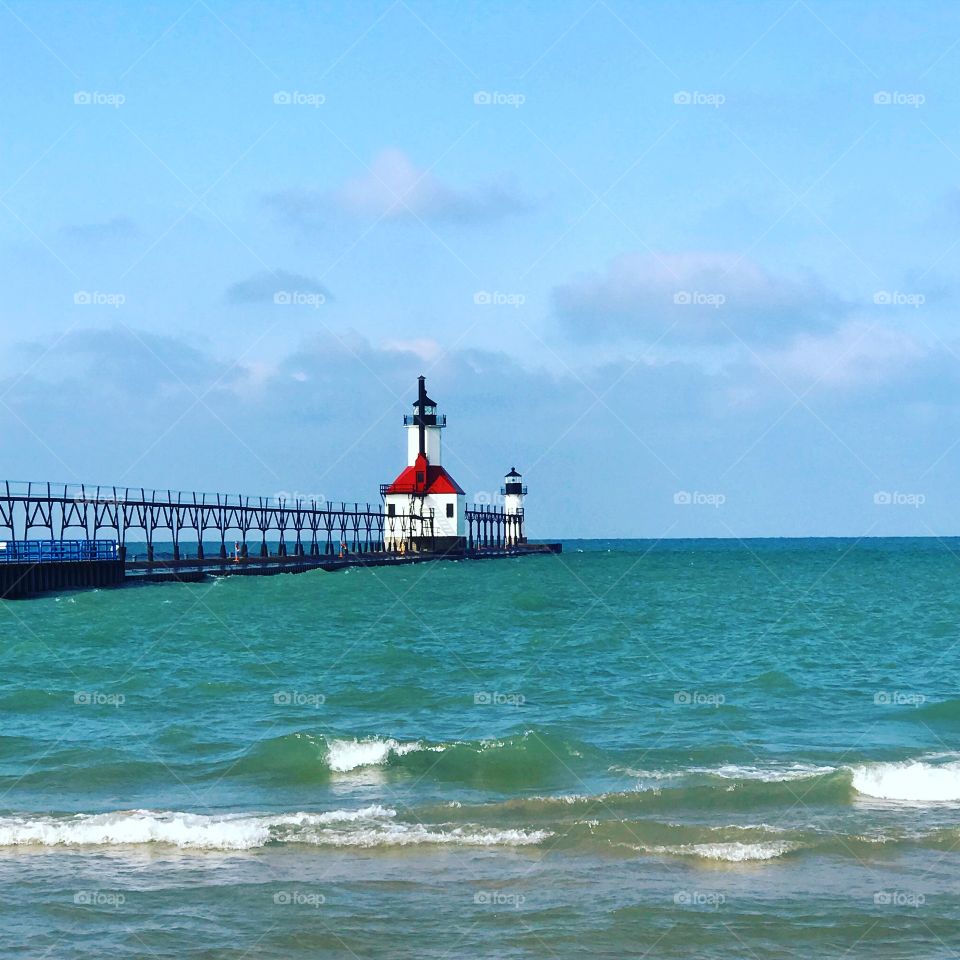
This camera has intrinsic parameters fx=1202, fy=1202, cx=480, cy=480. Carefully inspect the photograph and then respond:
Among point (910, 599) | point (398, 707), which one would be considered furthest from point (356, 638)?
point (910, 599)

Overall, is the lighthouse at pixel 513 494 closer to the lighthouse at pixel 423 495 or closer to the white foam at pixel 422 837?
the lighthouse at pixel 423 495

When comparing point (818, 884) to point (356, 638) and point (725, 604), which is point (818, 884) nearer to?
point (356, 638)

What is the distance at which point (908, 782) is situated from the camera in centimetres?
1555

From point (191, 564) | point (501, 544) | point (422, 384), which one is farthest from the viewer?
point (501, 544)

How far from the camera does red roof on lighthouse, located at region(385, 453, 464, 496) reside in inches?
3755

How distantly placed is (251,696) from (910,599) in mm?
42263

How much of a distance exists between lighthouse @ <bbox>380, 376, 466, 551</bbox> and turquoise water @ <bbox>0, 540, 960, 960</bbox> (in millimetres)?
62193

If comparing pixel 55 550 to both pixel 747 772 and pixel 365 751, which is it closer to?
pixel 365 751

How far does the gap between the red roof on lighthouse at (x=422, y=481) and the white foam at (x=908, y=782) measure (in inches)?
3137

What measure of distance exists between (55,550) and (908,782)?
45.3m

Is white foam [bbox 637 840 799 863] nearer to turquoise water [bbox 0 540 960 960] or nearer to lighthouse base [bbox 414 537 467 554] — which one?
turquoise water [bbox 0 540 960 960]

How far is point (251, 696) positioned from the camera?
23.4m

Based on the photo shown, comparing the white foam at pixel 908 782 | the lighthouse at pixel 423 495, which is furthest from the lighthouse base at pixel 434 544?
the white foam at pixel 908 782

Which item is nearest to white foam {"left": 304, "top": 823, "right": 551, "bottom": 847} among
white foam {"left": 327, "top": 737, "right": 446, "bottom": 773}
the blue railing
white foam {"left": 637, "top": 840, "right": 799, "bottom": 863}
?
white foam {"left": 637, "top": 840, "right": 799, "bottom": 863}
